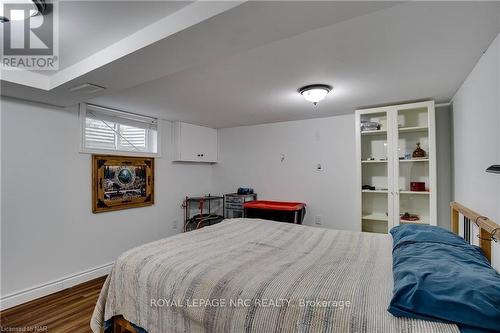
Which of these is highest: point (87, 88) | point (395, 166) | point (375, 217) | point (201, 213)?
point (87, 88)

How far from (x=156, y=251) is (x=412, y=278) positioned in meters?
1.64

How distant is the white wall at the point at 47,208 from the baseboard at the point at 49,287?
0.04 m

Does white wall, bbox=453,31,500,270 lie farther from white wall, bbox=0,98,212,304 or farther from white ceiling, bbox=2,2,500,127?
white wall, bbox=0,98,212,304

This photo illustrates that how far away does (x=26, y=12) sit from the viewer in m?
1.42

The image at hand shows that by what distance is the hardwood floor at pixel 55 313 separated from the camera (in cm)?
221

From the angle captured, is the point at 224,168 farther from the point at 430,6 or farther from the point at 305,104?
the point at 430,6

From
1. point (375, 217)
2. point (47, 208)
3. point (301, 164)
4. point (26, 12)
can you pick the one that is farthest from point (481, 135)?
point (47, 208)

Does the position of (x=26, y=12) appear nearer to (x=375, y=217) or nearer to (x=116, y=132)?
(x=116, y=132)

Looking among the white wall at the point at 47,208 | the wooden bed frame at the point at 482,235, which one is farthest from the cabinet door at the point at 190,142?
the wooden bed frame at the point at 482,235

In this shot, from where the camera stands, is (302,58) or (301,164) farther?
(301,164)

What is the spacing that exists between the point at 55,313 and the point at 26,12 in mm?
2594

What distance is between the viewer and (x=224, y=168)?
513 centimetres

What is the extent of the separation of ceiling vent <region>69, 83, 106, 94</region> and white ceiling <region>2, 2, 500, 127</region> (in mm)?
74

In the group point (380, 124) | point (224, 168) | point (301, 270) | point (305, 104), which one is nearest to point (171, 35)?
point (301, 270)
